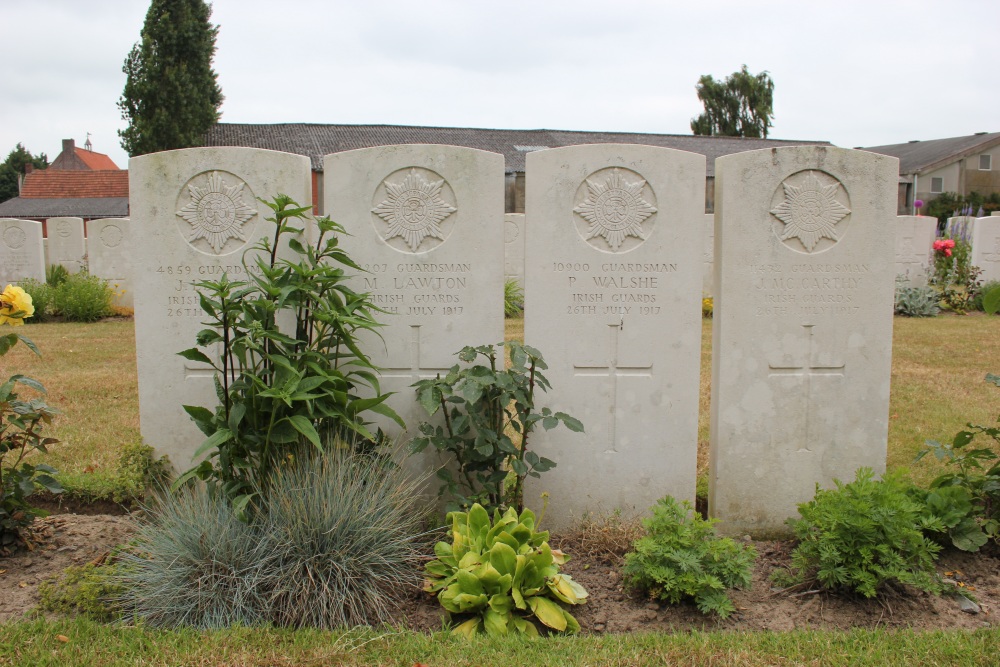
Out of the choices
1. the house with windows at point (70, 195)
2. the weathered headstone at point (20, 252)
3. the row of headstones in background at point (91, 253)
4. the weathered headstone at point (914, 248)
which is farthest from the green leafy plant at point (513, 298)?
the house with windows at point (70, 195)

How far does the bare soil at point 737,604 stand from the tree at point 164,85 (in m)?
25.7

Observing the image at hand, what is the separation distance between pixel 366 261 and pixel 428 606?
1.81 m

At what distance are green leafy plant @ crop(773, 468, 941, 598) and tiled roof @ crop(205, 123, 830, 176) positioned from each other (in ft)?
80.6

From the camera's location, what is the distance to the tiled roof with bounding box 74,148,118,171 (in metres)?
54.1

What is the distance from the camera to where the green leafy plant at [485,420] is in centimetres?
360

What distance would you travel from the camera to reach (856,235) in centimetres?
413

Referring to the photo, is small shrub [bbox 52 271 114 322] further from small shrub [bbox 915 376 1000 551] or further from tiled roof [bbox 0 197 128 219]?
tiled roof [bbox 0 197 128 219]

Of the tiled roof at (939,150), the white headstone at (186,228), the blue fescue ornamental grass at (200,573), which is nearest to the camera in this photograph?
the blue fescue ornamental grass at (200,573)

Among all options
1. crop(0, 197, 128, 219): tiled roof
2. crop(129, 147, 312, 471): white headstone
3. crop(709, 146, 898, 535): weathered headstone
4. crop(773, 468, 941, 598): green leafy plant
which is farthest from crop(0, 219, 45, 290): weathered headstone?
crop(0, 197, 128, 219): tiled roof

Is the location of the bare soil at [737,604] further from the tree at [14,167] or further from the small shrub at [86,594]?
the tree at [14,167]

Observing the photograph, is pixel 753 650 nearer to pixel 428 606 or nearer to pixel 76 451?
pixel 428 606

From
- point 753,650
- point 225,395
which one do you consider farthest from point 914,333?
point 225,395

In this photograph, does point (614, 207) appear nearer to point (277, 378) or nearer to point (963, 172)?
point (277, 378)

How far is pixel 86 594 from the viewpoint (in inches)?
122
